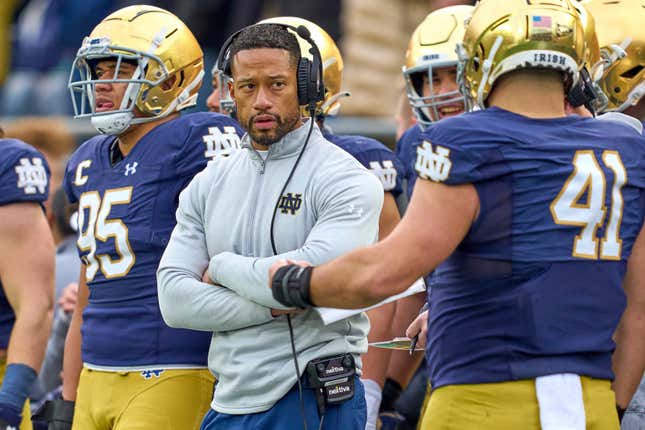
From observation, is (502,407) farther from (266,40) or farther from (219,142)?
(219,142)

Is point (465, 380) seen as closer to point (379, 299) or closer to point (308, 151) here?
point (379, 299)

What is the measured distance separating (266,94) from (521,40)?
801 millimetres

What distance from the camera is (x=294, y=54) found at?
12.7 ft

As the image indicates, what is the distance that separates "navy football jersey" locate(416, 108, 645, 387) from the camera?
3314mm

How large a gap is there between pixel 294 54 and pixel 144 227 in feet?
2.92

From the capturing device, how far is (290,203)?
3.73 meters

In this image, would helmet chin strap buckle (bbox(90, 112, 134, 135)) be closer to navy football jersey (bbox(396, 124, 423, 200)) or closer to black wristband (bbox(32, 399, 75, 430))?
black wristband (bbox(32, 399, 75, 430))

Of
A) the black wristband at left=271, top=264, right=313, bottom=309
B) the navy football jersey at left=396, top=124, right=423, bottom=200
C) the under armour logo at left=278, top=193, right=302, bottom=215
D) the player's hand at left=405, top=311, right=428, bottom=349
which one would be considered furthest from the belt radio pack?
the navy football jersey at left=396, top=124, right=423, bottom=200

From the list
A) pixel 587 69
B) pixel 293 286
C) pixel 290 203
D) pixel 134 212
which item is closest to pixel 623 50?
Result: pixel 587 69

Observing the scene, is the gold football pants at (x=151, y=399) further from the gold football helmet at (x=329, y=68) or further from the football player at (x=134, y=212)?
the gold football helmet at (x=329, y=68)

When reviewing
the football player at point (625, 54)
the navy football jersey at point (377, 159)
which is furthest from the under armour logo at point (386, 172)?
the football player at point (625, 54)

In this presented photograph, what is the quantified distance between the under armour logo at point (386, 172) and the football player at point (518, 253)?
1.34 metres

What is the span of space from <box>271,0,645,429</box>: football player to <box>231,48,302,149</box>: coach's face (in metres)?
0.55

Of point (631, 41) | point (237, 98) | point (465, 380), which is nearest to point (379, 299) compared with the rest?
point (465, 380)
